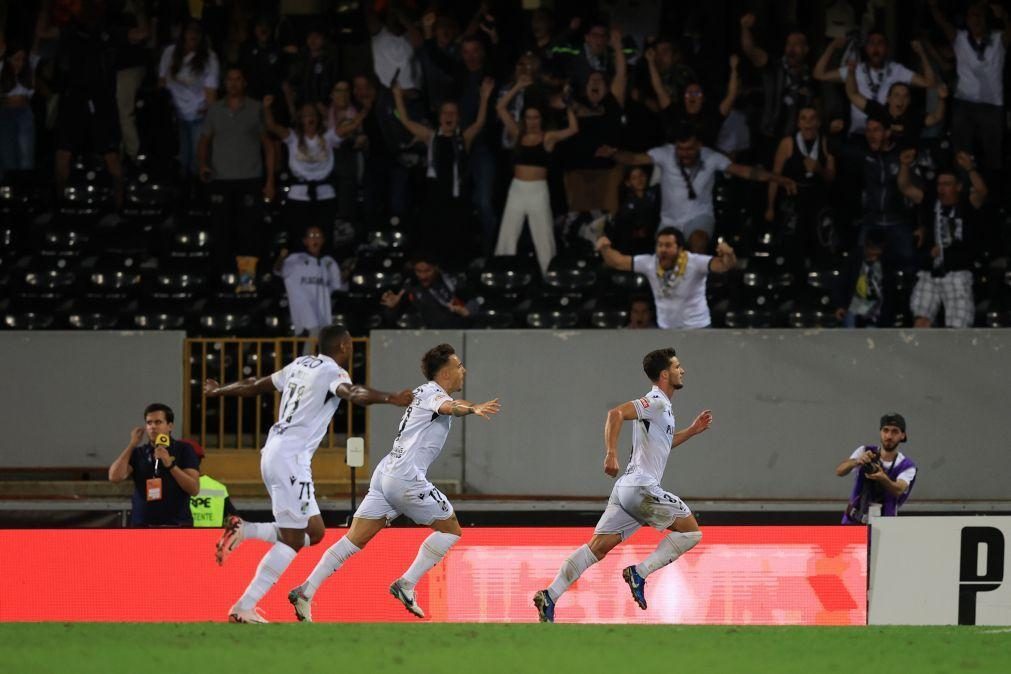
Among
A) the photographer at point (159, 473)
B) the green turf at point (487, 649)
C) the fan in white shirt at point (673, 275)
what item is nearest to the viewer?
the green turf at point (487, 649)

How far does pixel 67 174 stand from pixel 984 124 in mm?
10834

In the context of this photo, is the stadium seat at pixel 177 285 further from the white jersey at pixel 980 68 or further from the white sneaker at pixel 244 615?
the white sneaker at pixel 244 615

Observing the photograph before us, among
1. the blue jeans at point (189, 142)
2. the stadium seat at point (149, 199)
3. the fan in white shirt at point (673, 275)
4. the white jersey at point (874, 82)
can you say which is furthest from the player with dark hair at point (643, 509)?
the stadium seat at point (149, 199)

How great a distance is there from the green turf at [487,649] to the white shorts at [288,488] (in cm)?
73

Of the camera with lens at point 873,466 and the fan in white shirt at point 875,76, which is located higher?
the fan in white shirt at point 875,76

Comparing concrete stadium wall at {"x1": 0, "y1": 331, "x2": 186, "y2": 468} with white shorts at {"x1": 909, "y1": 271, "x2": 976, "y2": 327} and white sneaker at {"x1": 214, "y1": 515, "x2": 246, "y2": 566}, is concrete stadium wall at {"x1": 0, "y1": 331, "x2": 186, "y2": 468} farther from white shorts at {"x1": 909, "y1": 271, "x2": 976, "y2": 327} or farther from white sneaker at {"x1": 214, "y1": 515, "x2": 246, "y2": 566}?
white shorts at {"x1": 909, "y1": 271, "x2": 976, "y2": 327}

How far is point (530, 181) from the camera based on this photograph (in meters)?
18.1

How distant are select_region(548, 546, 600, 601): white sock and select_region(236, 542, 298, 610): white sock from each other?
5.55 ft

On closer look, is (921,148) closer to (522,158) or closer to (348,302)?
(522,158)

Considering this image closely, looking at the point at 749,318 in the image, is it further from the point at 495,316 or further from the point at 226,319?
the point at 226,319

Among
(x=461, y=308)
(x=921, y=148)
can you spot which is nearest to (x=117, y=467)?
(x=461, y=308)

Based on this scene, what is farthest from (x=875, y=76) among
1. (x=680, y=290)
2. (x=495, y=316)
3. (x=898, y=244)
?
(x=495, y=316)

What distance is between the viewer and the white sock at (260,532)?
9844mm

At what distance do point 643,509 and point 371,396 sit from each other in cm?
204
